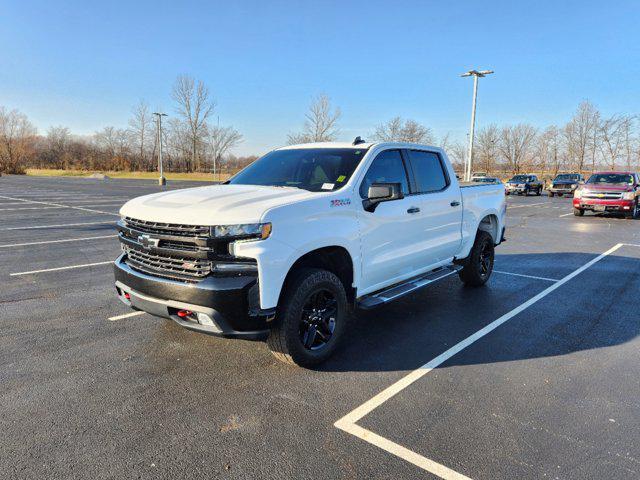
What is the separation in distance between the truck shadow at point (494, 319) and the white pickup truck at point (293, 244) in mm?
488

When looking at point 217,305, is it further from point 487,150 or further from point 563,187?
point 487,150

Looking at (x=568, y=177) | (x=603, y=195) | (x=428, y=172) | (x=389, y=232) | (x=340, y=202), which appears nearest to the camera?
(x=340, y=202)

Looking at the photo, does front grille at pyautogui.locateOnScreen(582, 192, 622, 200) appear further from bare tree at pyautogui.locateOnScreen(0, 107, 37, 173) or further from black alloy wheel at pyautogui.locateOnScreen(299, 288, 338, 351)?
bare tree at pyautogui.locateOnScreen(0, 107, 37, 173)

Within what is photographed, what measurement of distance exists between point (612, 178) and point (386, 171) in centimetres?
1738

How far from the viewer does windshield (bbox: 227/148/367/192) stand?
4207mm

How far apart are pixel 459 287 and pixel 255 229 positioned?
14.3 feet

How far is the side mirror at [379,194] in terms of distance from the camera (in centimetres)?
388

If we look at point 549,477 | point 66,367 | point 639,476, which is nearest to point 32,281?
point 66,367

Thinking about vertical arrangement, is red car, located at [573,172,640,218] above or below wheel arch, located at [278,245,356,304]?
above

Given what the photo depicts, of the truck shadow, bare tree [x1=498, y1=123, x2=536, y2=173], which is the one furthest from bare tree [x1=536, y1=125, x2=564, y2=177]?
the truck shadow

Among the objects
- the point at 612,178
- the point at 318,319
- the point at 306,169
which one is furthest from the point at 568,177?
the point at 318,319

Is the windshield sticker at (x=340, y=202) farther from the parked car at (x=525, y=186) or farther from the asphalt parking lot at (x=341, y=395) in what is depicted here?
the parked car at (x=525, y=186)

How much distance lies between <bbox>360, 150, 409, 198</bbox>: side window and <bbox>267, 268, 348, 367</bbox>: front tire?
100 cm

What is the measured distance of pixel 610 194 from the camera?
16438 millimetres
